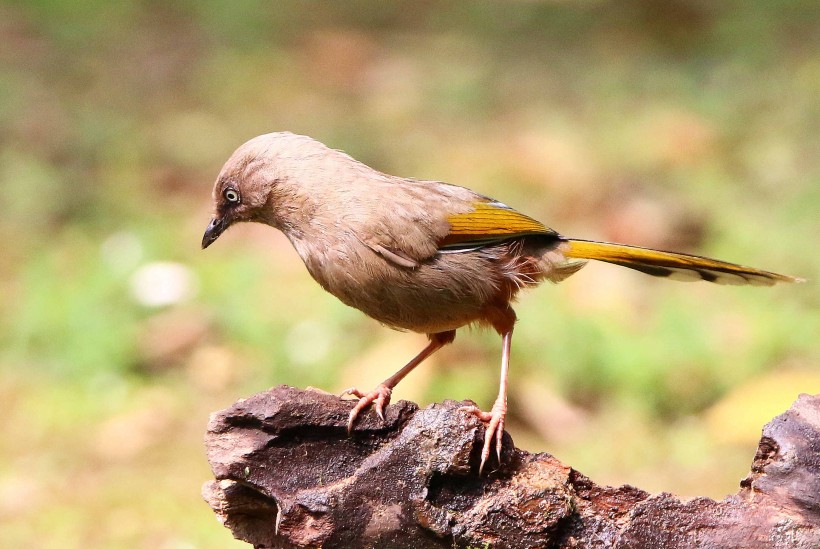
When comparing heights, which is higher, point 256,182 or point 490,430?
point 256,182

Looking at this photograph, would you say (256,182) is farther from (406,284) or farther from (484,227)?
(484,227)

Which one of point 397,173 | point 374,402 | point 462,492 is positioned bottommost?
point 462,492

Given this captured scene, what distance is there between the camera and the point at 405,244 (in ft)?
14.1

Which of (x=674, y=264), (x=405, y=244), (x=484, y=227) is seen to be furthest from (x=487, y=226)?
(x=674, y=264)

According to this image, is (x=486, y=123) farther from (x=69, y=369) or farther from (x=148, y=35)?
(x=69, y=369)

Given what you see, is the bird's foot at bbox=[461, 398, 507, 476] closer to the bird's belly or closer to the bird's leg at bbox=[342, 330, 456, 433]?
the bird's leg at bbox=[342, 330, 456, 433]

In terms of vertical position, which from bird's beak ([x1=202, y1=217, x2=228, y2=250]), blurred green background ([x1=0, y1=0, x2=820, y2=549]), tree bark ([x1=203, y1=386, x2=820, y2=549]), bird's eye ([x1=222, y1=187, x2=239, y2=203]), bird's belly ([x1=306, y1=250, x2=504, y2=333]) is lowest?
tree bark ([x1=203, y1=386, x2=820, y2=549])

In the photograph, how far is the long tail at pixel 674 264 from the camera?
457 cm

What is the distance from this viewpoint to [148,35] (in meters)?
13.3

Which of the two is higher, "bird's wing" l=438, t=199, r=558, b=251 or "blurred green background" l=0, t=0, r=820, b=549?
"blurred green background" l=0, t=0, r=820, b=549

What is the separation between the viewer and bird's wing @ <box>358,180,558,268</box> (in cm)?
427

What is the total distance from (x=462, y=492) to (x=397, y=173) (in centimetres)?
671

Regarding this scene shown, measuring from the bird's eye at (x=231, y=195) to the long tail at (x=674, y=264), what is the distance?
150cm

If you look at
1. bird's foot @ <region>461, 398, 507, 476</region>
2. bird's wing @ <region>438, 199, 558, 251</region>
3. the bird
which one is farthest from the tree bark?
bird's wing @ <region>438, 199, 558, 251</region>
